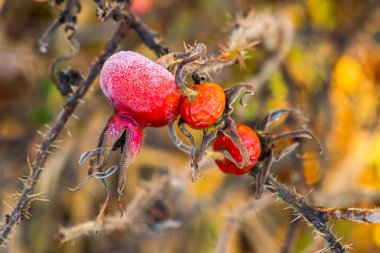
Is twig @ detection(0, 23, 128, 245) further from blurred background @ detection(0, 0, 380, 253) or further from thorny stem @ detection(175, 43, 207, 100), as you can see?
blurred background @ detection(0, 0, 380, 253)

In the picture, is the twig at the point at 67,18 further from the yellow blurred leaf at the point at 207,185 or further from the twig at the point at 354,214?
the yellow blurred leaf at the point at 207,185

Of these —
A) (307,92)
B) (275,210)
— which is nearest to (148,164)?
(275,210)

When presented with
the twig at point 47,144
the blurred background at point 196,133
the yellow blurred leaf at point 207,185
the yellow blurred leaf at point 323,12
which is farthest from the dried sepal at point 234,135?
the yellow blurred leaf at point 323,12

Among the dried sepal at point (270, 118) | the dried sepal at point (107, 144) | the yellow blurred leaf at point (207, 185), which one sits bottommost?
the yellow blurred leaf at point (207, 185)

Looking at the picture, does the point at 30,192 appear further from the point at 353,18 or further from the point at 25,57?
the point at 353,18

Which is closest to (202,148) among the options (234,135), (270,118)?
(234,135)

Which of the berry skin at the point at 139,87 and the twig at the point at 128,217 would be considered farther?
the twig at the point at 128,217

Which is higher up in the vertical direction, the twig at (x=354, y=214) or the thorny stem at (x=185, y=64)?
the thorny stem at (x=185, y=64)

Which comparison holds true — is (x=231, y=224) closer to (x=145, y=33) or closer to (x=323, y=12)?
(x=145, y=33)
